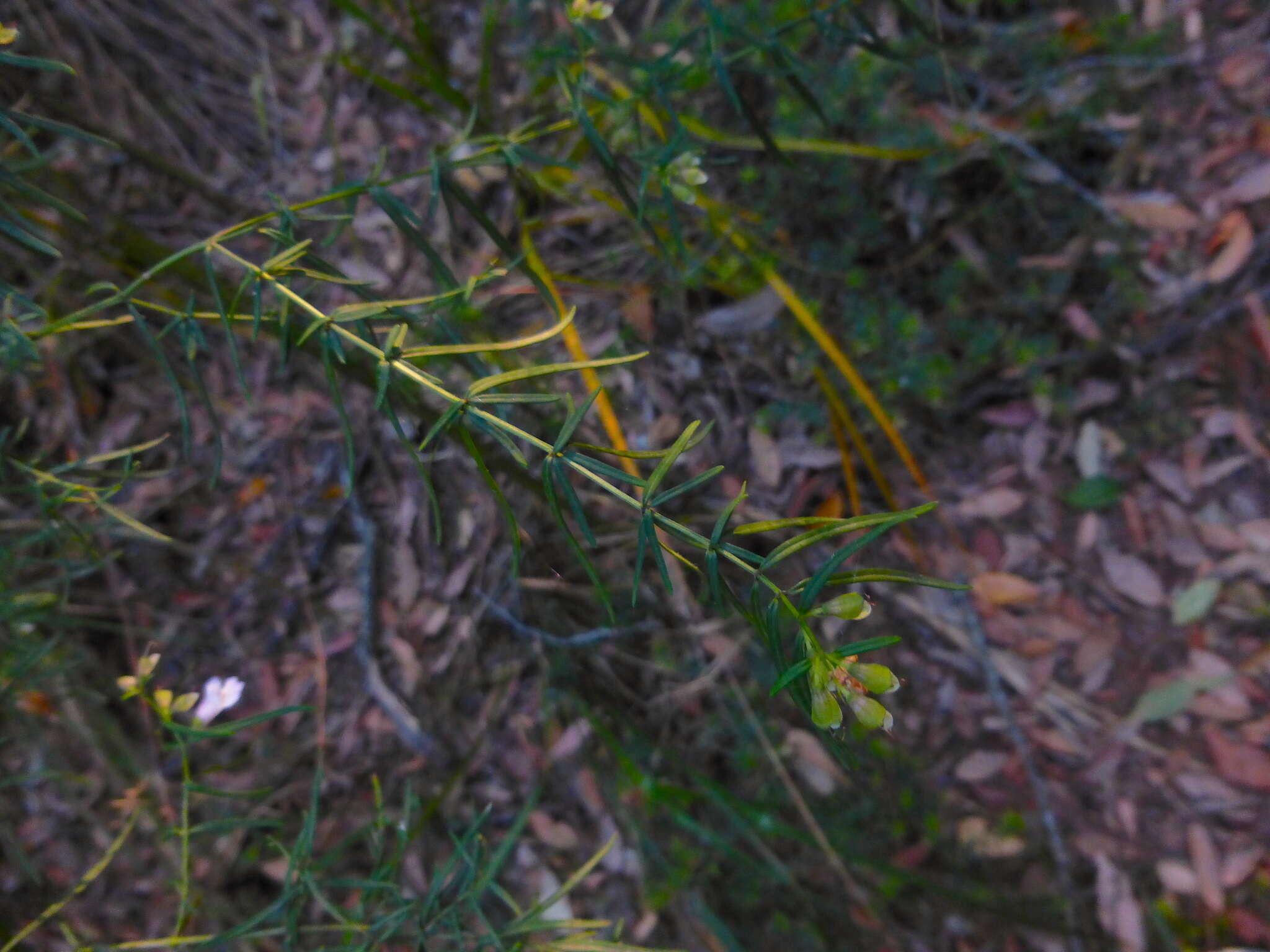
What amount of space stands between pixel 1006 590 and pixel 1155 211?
1.08 m

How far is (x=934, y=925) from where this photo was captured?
6.81ft

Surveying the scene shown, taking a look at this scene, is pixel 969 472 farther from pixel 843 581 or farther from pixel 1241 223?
pixel 843 581

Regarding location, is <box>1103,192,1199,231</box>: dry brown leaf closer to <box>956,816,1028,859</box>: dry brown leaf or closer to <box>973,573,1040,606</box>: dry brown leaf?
<box>973,573,1040,606</box>: dry brown leaf

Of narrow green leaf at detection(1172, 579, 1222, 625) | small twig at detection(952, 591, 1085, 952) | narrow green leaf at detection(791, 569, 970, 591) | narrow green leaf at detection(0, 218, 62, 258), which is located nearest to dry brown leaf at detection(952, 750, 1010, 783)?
small twig at detection(952, 591, 1085, 952)

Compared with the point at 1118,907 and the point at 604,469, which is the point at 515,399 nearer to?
the point at 604,469

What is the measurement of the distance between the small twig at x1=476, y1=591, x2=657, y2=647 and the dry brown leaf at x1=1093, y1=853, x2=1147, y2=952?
127cm

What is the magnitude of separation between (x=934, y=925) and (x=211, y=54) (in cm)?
345

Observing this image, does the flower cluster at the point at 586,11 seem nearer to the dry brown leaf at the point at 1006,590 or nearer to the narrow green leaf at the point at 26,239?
the narrow green leaf at the point at 26,239

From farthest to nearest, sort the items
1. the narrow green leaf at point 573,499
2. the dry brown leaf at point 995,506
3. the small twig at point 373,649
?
the small twig at point 373,649 → the dry brown leaf at point 995,506 → the narrow green leaf at point 573,499

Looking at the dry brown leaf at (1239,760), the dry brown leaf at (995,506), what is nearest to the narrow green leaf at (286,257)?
the dry brown leaf at (995,506)

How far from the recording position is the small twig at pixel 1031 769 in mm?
2035

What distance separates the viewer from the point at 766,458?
2.29 meters

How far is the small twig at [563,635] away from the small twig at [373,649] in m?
0.39

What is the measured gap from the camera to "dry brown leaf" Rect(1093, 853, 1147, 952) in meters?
2.03
